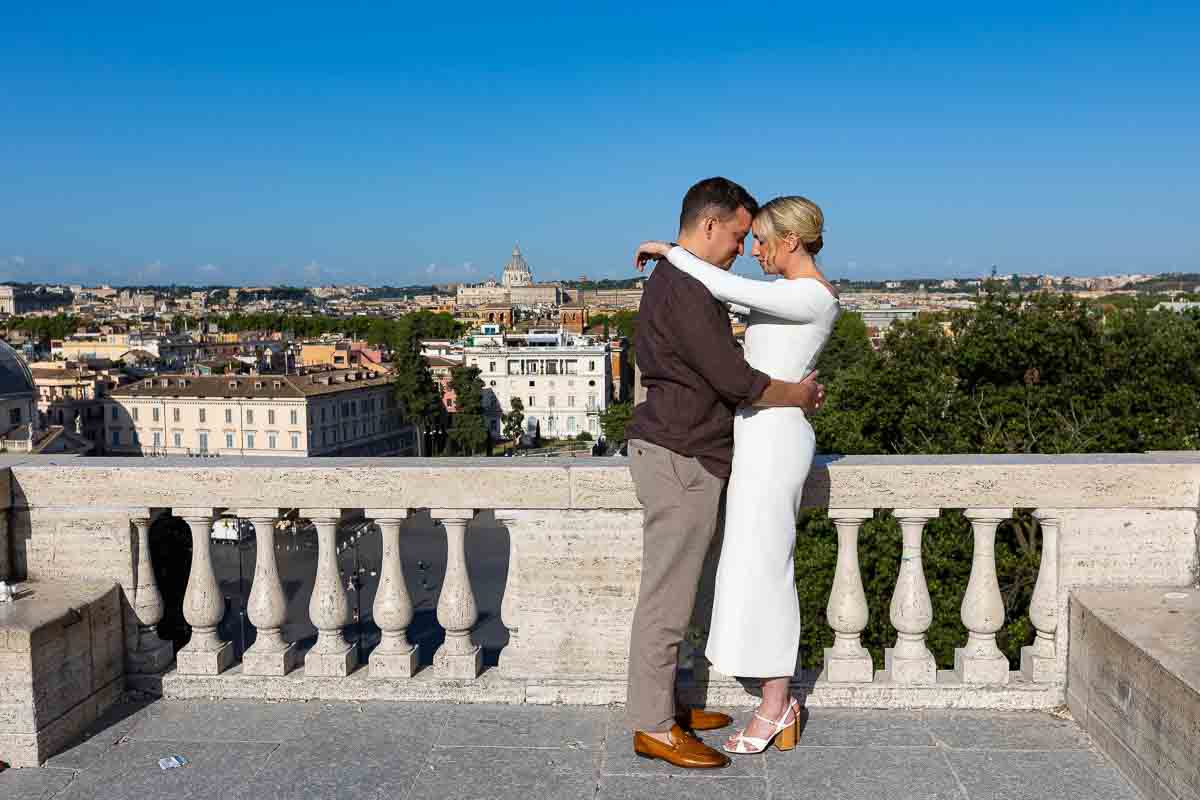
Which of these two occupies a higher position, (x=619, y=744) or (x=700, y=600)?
(x=700, y=600)

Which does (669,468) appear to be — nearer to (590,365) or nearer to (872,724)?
(872,724)

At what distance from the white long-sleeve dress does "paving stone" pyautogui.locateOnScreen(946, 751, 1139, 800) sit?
26.5 inches

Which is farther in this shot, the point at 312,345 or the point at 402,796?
the point at 312,345

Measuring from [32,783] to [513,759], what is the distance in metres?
1.54

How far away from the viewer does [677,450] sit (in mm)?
3406

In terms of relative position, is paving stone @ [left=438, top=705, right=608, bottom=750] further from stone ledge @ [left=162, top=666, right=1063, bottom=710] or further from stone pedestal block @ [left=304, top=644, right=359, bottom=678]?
stone pedestal block @ [left=304, top=644, right=359, bottom=678]

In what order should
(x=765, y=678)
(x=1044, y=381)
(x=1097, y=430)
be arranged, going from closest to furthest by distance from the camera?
1. (x=765, y=678)
2. (x=1097, y=430)
3. (x=1044, y=381)

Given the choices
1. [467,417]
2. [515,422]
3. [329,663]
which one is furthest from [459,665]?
[515,422]

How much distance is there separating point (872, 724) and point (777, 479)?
3.69ft

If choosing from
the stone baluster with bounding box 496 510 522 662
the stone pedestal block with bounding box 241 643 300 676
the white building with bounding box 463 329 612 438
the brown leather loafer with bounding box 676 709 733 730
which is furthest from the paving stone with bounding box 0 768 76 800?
the white building with bounding box 463 329 612 438

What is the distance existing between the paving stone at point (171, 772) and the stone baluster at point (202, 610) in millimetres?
440

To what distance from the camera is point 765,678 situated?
142 inches

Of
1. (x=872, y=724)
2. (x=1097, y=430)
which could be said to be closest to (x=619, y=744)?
(x=872, y=724)

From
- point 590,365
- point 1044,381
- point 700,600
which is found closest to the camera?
point 700,600
